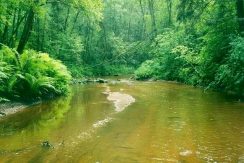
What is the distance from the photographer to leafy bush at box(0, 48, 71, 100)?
18.1 m

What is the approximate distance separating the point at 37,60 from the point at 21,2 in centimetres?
404

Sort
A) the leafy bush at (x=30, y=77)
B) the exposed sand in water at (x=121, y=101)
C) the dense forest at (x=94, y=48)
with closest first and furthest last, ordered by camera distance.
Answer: the exposed sand in water at (x=121, y=101) < the leafy bush at (x=30, y=77) < the dense forest at (x=94, y=48)

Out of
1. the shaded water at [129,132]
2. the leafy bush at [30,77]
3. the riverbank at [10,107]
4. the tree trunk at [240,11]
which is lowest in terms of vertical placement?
the shaded water at [129,132]

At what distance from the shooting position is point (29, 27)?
2458 centimetres

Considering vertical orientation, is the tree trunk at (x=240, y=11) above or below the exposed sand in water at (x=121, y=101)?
above

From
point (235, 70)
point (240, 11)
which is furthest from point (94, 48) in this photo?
point (235, 70)

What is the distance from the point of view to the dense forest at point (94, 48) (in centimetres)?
1939

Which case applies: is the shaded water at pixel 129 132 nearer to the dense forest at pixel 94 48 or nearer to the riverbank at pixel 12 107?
the riverbank at pixel 12 107

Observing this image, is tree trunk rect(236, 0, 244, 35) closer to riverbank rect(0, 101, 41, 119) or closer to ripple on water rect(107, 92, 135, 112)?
ripple on water rect(107, 92, 135, 112)

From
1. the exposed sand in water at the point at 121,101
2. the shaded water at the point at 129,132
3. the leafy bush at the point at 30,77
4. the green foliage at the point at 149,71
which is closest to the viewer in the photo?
the shaded water at the point at 129,132

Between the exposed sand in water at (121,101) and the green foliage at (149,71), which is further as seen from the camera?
the green foliage at (149,71)

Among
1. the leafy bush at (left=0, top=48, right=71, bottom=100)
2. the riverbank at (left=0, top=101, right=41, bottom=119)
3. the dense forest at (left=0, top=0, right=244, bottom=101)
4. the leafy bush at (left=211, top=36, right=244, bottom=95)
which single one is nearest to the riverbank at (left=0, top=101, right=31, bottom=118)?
the riverbank at (left=0, top=101, right=41, bottom=119)

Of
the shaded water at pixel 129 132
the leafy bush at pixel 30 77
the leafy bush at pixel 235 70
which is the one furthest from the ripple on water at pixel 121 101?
the leafy bush at pixel 235 70

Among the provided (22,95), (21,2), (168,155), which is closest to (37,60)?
(22,95)
